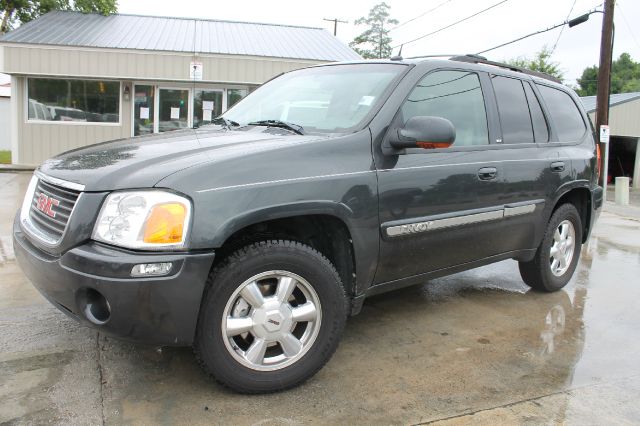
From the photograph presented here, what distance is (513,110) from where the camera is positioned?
4.16 metres

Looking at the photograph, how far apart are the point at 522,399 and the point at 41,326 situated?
2988 mm

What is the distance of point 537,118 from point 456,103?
0.99 meters

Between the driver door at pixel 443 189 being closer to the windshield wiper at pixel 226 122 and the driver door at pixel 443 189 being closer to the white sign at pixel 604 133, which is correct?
the windshield wiper at pixel 226 122

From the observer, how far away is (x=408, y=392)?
2.95m

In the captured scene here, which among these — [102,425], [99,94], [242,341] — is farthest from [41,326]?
[99,94]

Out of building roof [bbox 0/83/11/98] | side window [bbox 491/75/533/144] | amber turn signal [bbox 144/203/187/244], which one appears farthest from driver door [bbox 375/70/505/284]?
building roof [bbox 0/83/11/98]

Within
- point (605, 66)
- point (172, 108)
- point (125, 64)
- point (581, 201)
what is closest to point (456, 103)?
point (581, 201)

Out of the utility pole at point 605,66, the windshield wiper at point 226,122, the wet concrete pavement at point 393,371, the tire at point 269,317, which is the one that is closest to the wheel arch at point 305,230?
the tire at point 269,317

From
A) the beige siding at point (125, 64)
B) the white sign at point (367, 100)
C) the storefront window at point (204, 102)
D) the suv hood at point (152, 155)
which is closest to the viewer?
the suv hood at point (152, 155)

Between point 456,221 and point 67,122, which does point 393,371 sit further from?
point 67,122

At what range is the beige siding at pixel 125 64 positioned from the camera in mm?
13797

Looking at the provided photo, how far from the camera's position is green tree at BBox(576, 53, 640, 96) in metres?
59.5

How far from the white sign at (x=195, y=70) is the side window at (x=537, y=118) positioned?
10.8 m

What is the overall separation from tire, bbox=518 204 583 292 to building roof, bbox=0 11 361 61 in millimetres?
11289
